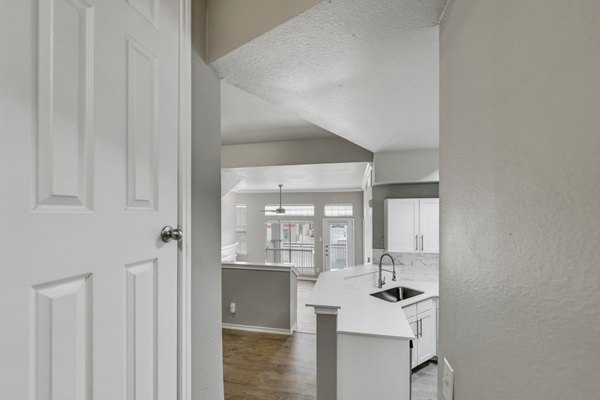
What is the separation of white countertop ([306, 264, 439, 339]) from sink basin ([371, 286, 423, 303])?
50 mm

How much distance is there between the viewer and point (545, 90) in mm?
375

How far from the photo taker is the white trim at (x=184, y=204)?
961 mm

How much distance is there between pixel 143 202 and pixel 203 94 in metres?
0.53

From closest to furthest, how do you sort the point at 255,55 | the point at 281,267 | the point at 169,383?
1. the point at 169,383
2. the point at 255,55
3. the point at 281,267

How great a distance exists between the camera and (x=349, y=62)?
115cm

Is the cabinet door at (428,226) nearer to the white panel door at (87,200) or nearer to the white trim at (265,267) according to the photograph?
the white trim at (265,267)

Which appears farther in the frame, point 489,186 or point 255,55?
point 255,55

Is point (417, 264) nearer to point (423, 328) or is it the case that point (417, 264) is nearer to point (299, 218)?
point (423, 328)

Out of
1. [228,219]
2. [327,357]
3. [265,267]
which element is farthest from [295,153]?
[228,219]

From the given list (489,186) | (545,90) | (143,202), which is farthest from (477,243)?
(143,202)

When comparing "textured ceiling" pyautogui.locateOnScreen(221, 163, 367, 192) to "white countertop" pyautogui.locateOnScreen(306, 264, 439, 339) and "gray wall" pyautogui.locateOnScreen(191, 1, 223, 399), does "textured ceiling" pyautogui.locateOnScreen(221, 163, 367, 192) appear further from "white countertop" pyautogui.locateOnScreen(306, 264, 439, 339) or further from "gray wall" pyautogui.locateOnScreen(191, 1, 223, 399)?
"gray wall" pyautogui.locateOnScreen(191, 1, 223, 399)

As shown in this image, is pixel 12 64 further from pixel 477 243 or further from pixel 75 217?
pixel 477 243

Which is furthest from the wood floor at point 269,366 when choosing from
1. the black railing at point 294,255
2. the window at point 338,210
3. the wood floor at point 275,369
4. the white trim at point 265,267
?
the window at point 338,210

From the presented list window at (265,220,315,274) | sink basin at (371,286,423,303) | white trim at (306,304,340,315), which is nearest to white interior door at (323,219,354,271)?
window at (265,220,315,274)
